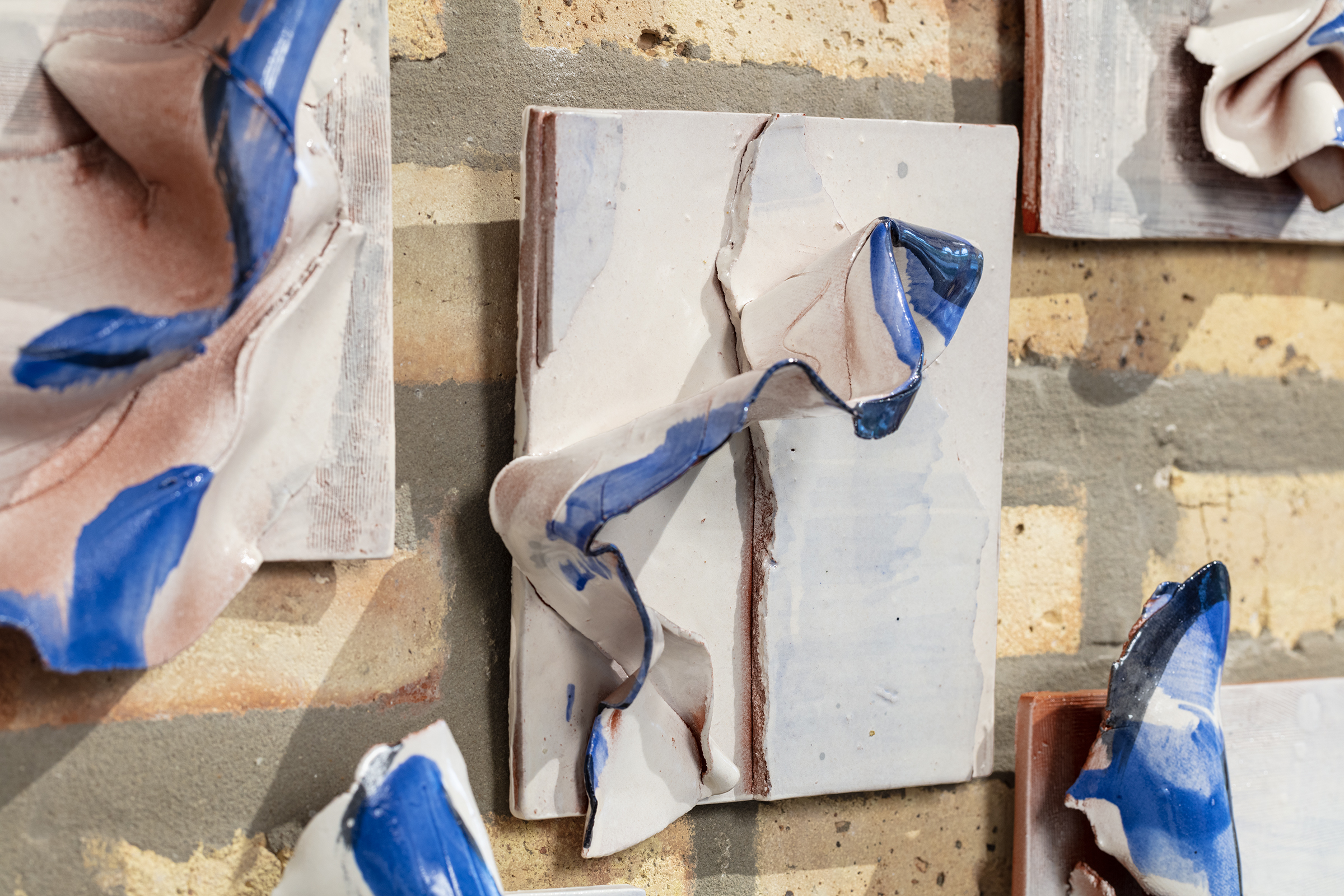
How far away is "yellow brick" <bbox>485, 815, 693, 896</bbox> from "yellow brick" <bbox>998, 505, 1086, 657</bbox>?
0.35 meters

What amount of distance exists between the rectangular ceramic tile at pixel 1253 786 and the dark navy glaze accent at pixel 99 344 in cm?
74

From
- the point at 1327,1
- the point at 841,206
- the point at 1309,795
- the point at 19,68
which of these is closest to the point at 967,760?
the point at 1309,795

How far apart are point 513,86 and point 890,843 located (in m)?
0.71

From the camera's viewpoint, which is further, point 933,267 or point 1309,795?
point 1309,795

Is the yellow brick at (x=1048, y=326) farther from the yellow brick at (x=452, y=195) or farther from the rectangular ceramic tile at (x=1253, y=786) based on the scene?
the yellow brick at (x=452, y=195)

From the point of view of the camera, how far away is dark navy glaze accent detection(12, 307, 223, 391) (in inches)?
22.5

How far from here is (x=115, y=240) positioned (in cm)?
60

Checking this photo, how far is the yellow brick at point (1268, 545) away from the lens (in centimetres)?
97

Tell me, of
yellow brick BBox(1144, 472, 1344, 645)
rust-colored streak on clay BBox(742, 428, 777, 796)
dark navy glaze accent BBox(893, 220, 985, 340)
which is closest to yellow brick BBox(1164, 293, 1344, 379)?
yellow brick BBox(1144, 472, 1344, 645)

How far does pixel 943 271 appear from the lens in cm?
→ 73

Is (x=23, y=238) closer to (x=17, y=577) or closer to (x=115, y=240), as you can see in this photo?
(x=115, y=240)

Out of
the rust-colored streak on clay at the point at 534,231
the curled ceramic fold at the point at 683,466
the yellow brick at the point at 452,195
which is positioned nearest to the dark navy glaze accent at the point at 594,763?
the curled ceramic fold at the point at 683,466

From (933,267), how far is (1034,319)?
0.77 feet

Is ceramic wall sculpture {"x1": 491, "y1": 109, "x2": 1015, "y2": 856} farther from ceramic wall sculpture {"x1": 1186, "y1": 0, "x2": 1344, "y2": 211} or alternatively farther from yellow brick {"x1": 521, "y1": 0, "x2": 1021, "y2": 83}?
ceramic wall sculpture {"x1": 1186, "y1": 0, "x2": 1344, "y2": 211}
